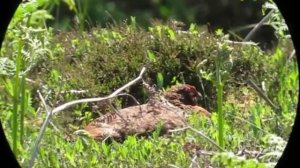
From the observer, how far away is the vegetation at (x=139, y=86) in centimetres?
441

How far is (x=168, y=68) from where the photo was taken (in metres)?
5.71

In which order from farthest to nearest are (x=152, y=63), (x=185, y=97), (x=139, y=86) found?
(x=152, y=63)
(x=139, y=86)
(x=185, y=97)

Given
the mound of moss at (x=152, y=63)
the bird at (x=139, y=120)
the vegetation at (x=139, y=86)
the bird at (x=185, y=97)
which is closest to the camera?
the vegetation at (x=139, y=86)

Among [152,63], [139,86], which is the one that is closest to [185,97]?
[139,86]

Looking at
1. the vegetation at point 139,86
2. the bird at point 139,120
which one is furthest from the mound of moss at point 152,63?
the bird at point 139,120

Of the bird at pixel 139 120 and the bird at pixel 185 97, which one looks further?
the bird at pixel 185 97

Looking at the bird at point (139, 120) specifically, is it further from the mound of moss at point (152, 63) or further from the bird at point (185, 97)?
the mound of moss at point (152, 63)

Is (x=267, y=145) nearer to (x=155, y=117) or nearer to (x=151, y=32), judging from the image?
(x=155, y=117)

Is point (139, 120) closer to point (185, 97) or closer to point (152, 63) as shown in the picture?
point (185, 97)

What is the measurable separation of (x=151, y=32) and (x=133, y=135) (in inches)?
45.9

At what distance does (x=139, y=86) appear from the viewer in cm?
554

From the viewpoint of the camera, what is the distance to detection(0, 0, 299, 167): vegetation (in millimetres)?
4406

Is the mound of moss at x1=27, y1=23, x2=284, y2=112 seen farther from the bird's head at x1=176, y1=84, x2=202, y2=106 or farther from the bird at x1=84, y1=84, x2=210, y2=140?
the bird at x1=84, y1=84, x2=210, y2=140

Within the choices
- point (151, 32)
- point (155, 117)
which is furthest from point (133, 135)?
point (151, 32)
